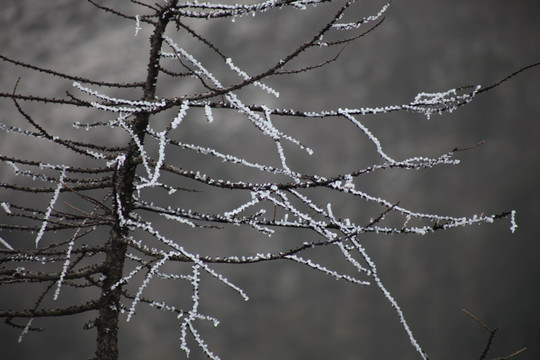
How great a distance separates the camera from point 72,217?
4918mm

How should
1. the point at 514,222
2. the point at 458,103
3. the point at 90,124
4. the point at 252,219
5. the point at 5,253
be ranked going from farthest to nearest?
1. the point at 90,124
2. the point at 5,253
3. the point at 252,219
4. the point at 458,103
5. the point at 514,222

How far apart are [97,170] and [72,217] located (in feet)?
1.82

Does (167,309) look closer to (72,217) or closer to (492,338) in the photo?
(72,217)

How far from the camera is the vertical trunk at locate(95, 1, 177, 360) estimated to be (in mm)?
4645

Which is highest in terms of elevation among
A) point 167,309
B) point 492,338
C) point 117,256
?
point 117,256

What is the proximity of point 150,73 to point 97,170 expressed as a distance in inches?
43.9

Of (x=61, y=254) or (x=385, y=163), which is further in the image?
(x=61, y=254)

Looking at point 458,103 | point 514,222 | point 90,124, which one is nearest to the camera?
point 514,222

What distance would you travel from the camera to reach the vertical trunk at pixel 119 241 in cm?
464

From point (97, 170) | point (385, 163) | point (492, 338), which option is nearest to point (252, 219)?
point (385, 163)

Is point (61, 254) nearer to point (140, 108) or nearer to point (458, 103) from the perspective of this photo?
point (140, 108)

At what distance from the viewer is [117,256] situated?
15.8ft

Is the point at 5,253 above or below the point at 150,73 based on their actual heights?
below

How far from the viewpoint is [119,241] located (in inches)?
183
